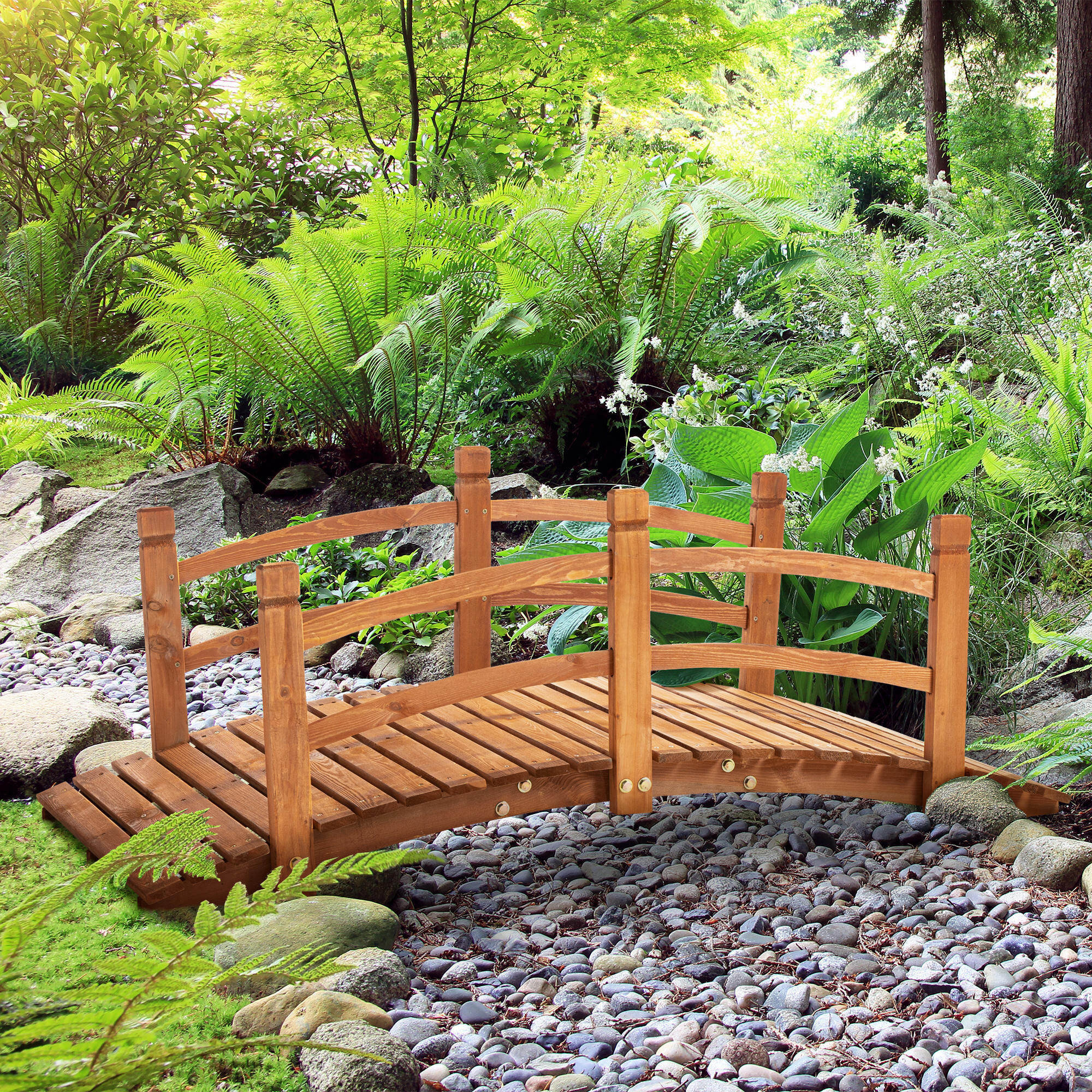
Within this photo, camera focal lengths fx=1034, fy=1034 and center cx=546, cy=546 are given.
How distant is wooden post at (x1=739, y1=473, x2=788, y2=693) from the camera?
3113mm

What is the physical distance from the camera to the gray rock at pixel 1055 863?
246cm

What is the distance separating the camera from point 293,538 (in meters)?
2.84

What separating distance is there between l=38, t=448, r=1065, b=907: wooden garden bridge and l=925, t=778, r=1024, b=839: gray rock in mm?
58

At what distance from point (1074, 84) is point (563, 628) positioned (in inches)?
299

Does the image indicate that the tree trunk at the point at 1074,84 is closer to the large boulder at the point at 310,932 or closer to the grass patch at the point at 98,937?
the large boulder at the point at 310,932

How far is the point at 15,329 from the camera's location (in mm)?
7562

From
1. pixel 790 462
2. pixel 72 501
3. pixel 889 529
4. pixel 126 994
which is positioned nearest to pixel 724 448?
pixel 790 462

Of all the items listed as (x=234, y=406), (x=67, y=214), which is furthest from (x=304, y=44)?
(x=234, y=406)

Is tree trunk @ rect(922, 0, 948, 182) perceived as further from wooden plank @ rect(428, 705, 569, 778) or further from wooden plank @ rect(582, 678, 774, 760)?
wooden plank @ rect(428, 705, 569, 778)

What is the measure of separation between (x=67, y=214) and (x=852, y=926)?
755 cm

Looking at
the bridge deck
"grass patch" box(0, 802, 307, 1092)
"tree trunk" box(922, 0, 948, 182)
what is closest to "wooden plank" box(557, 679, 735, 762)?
the bridge deck

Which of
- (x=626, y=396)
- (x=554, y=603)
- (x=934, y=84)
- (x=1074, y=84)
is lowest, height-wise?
(x=554, y=603)

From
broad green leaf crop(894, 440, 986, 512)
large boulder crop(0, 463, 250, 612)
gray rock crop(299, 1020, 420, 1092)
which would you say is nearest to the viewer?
gray rock crop(299, 1020, 420, 1092)

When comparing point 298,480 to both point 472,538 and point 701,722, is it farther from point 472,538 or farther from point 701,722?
point 701,722
